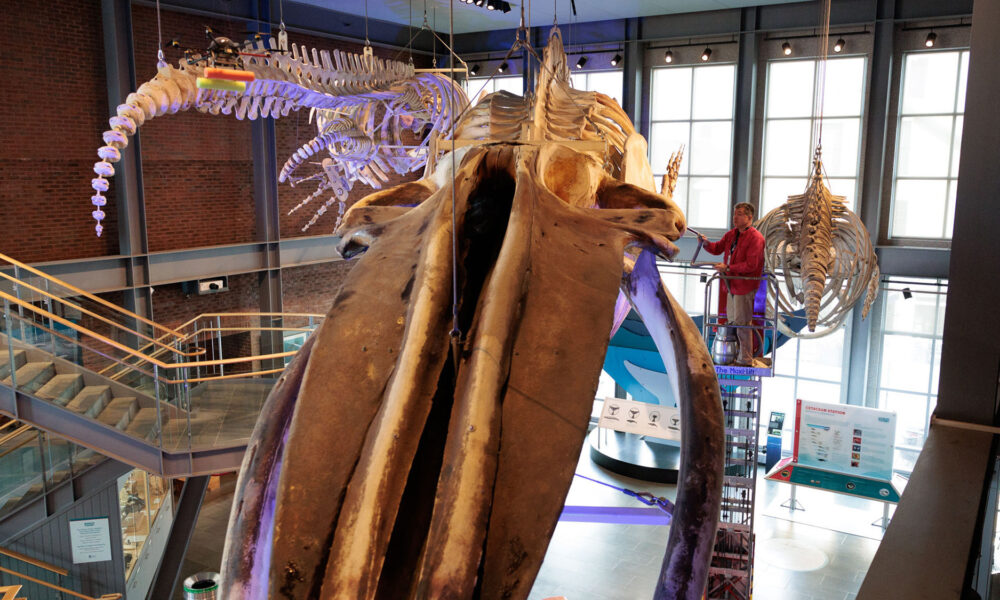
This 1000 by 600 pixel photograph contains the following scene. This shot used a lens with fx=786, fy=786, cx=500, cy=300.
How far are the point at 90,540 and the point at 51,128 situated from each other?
6.73m

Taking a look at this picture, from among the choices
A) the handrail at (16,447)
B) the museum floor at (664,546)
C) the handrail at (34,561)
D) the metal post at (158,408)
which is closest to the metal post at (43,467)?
the handrail at (16,447)

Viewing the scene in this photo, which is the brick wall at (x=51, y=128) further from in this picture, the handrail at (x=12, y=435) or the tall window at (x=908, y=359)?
the tall window at (x=908, y=359)

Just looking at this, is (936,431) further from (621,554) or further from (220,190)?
(220,190)

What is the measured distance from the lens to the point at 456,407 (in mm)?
1886

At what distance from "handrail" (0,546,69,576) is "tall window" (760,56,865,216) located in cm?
1413

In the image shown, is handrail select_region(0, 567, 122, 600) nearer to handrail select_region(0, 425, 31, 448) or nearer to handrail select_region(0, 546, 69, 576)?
handrail select_region(0, 546, 69, 576)

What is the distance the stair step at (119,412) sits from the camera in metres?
8.73

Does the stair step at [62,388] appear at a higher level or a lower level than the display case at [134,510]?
higher

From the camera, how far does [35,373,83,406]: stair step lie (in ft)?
28.2

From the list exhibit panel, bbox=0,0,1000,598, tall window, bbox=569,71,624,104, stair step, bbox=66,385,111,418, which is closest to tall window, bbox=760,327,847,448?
exhibit panel, bbox=0,0,1000,598

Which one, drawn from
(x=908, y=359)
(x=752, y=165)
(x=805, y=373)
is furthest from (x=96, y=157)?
(x=908, y=359)

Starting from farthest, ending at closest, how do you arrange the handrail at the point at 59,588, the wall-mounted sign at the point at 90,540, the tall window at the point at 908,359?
the tall window at the point at 908,359, the wall-mounted sign at the point at 90,540, the handrail at the point at 59,588

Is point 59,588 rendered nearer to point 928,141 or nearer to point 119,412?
point 119,412

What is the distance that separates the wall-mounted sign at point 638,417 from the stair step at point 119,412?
6.59 metres
